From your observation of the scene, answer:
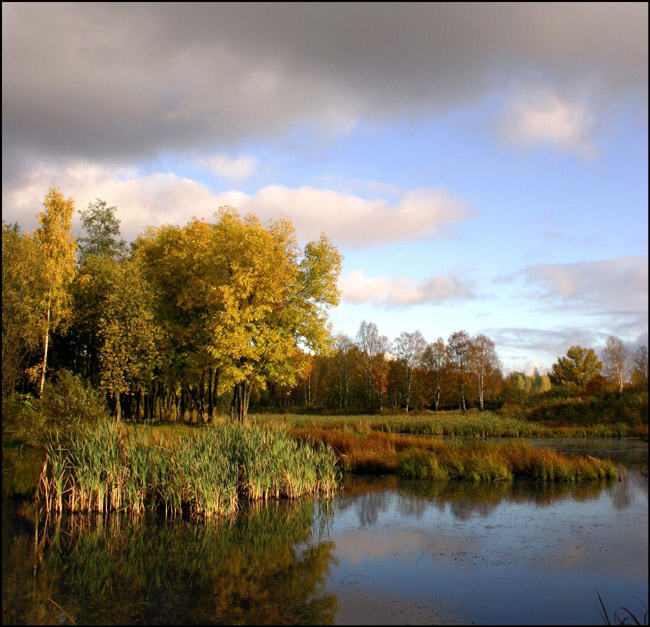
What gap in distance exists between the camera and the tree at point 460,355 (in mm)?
55344

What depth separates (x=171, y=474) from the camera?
12.6 m

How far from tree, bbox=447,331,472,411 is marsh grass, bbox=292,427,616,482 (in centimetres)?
3652

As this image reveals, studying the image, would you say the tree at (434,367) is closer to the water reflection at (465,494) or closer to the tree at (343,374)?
the tree at (343,374)

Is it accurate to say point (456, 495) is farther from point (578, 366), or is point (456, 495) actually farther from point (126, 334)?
point (578, 366)

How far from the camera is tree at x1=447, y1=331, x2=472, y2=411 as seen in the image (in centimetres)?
5534

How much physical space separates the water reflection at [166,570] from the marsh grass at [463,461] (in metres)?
5.82

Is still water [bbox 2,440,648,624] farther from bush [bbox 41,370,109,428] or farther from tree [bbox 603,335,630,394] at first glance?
tree [bbox 603,335,630,394]

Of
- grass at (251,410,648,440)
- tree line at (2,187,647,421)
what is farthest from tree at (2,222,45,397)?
grass at (251,410,648,440)

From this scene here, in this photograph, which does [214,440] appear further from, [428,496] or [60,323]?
[60,323]

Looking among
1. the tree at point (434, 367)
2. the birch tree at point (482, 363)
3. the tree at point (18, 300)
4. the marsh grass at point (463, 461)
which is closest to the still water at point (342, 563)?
the marsh grass at point (463, 461)

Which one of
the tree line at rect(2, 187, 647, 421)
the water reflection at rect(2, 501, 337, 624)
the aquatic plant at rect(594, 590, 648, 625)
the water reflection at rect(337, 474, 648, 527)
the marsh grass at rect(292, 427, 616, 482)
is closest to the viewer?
the aquatic plant at rect(594, 590, 648, 625)

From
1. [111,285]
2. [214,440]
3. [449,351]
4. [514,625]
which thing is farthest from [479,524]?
[449,351]

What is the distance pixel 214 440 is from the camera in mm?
13805

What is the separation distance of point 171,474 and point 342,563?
16.9 ft
